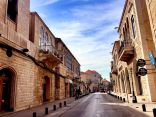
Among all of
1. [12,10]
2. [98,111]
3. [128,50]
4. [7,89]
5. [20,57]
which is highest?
[12,10]

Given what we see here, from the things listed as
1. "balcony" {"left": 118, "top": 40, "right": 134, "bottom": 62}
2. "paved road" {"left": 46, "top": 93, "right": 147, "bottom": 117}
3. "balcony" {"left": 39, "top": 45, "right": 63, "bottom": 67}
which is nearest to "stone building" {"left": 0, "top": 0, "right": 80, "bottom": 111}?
"balcony" {"left": 39, "top": 45, "right": 63, "bottom": 67}

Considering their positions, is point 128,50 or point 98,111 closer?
point 98,111

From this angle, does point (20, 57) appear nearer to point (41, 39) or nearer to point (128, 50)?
point (41, 39)

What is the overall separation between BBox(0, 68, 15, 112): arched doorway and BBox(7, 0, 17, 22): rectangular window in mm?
4256

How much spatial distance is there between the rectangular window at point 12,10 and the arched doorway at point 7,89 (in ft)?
14.0

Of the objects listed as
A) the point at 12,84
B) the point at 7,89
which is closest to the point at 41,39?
the point at 12,84

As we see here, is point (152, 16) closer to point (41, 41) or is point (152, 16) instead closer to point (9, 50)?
point (9, 50)

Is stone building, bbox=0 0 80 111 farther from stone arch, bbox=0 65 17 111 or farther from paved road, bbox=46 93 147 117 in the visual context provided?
paved road, bbox=46 93 147 117

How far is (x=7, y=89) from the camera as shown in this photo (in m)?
14.0

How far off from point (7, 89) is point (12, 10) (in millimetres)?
6283

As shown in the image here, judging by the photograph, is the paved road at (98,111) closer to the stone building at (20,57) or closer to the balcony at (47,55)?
the stone building at (20,57)

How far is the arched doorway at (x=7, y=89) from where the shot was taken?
1323 centimetres

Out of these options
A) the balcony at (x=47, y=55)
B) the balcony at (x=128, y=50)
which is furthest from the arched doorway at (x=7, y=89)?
the balcony at (x=128, y=50)

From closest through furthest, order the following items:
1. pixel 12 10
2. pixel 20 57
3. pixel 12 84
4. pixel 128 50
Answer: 1. pixel 12 84
2. pixel 12 10
3. pixel 20 57
4. pixel 128 50
